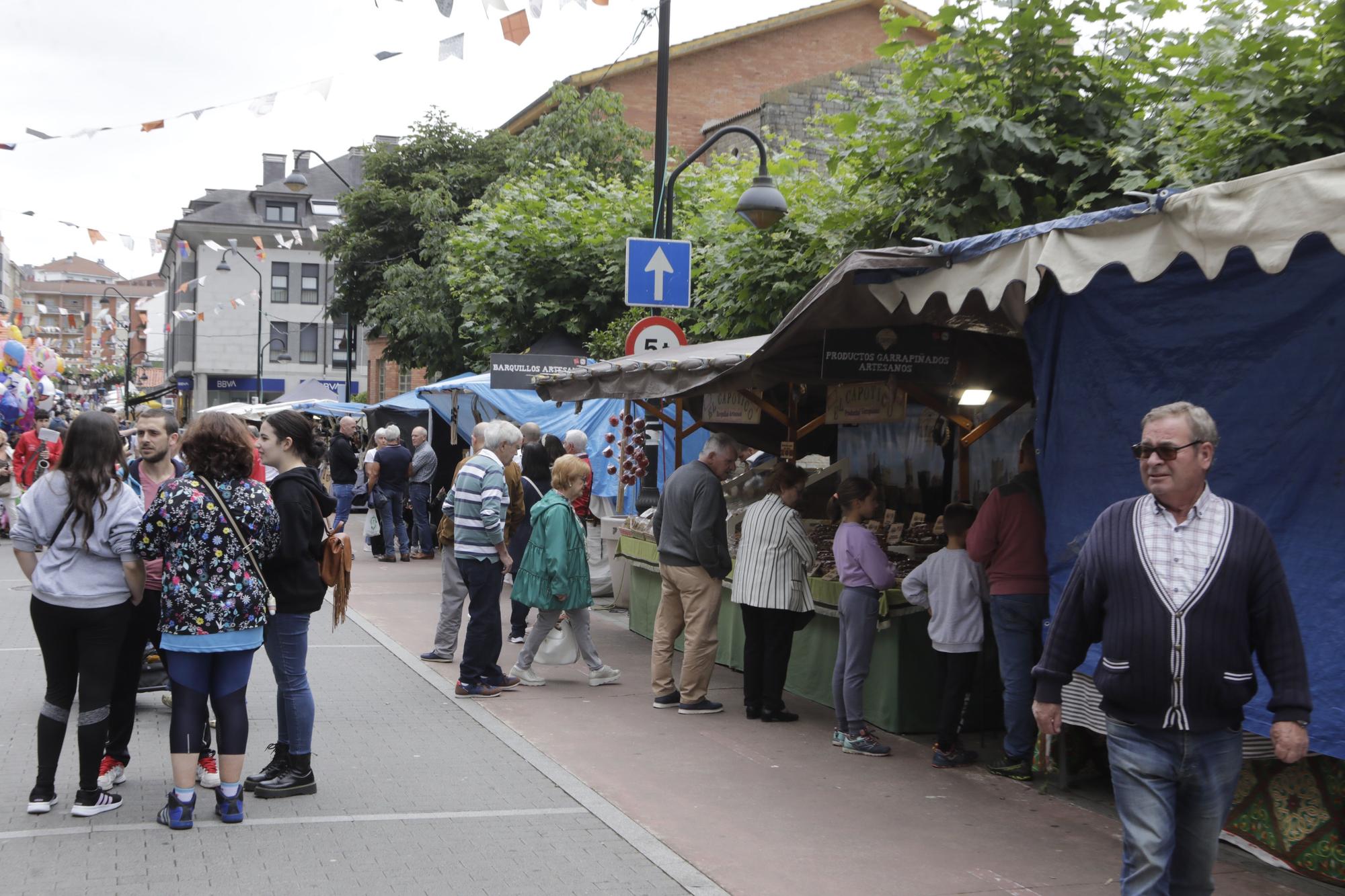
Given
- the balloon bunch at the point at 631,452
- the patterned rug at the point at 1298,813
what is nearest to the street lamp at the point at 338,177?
the balloon bunch at the point at 631,452

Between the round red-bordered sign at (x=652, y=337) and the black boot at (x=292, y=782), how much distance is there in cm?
712

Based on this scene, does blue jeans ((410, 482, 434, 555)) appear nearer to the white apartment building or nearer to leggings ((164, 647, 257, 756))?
leggings ((164, 647, 257, 756))

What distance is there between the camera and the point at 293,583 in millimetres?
5797

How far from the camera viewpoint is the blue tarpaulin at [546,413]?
49.5ft

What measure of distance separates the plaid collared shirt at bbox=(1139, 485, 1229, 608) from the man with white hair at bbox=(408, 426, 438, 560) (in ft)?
49.1

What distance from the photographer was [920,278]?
5.92 metres

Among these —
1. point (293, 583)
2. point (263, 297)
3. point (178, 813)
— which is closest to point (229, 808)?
point (178, 813)

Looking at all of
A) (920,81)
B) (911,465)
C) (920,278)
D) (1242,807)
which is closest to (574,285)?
(911,465)

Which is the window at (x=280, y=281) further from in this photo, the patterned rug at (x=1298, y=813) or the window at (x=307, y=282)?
the patterned rug at (x=1298, y=813)

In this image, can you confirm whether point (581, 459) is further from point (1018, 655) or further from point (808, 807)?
point (808, 807)

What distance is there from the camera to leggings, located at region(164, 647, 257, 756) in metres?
5.39

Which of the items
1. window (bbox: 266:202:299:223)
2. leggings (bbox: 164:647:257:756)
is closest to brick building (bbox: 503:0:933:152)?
leggings (bbox: 164:647:257:756)

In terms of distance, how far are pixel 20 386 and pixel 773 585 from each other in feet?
61.6

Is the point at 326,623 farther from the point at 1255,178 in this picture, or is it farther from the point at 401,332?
the point at 401,332
